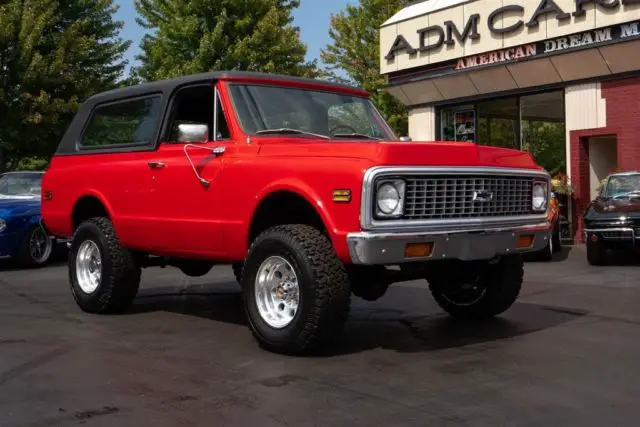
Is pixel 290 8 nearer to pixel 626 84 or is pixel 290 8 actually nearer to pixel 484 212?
pixel 626 84

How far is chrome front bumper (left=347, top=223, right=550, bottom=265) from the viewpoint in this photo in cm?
483

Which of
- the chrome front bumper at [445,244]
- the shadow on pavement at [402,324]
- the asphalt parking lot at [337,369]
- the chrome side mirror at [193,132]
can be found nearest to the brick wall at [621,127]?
the asphalt parking lot at [337,369]

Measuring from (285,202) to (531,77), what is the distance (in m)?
13.4

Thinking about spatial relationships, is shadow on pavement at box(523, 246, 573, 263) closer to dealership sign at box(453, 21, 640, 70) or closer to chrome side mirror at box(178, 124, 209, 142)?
dealership sign at box(453, 21, 640, 70)

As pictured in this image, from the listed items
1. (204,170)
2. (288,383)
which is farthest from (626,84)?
(288,383)

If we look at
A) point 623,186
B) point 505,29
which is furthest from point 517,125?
point 623,186

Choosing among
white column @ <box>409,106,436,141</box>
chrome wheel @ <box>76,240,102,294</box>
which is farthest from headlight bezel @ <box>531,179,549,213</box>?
white column @ <box>409,106,436,141</box>

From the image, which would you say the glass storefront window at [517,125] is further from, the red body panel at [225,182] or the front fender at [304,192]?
the front fender at [304,192]

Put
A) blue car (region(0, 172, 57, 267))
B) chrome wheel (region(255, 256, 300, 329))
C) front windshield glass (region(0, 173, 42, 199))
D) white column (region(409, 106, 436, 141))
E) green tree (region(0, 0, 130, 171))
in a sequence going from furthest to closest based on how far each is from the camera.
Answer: green tree (region(0, 0, 130, 171)) → white column (region(409, 106, 436, 141)) → front windshield glass (region(0, 173, 42, 199)) → blue car (region(0, 172, 57, 267)) → chrome wheel (region(255, 256, 300, 329))

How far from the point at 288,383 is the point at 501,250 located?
1887 millimetres

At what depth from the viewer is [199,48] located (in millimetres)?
22422

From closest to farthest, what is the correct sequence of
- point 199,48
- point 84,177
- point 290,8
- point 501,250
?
point 501,250 → point 84,177 → point 199,48 → point 290,8

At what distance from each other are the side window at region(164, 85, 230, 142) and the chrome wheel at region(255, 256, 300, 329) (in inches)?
49.7

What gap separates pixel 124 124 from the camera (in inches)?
284
